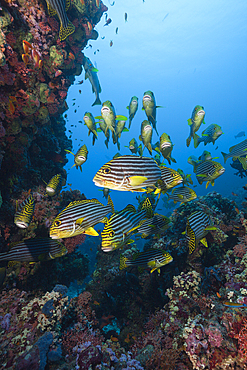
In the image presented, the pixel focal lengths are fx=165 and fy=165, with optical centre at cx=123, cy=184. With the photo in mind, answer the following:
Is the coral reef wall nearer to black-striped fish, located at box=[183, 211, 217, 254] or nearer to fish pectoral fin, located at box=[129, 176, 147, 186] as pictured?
fish pectoral fin, located at box=[129, 176, 147, 186]

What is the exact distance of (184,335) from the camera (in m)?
3.45

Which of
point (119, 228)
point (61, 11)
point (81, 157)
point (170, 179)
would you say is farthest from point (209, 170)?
point (61, 11)

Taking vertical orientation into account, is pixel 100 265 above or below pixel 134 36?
below

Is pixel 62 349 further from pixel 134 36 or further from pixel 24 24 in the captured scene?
pixel 134 36

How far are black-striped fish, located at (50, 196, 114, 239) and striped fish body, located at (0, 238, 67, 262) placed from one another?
1.68 meters

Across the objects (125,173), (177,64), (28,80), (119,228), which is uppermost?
(177,64)

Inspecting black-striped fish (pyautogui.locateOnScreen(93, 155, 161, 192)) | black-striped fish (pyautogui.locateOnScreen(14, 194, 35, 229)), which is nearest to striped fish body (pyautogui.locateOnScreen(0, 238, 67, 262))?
black-striped fish (pyautogui.locateOnScreen(14, 194, 35, 229))

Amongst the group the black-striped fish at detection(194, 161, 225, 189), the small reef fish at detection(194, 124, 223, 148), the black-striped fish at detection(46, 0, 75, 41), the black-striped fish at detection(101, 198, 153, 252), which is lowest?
the black-striped fish at detection(101, 198, 153, 252)

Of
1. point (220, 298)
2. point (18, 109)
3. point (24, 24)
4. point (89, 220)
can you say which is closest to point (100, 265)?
point (220, 298)

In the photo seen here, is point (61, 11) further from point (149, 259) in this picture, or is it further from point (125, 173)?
point (149, 259)

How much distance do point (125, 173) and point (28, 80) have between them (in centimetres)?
686

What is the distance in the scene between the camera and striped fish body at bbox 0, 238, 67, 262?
3.83 m

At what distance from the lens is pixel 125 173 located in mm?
2400

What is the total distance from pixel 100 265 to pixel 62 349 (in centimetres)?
500
